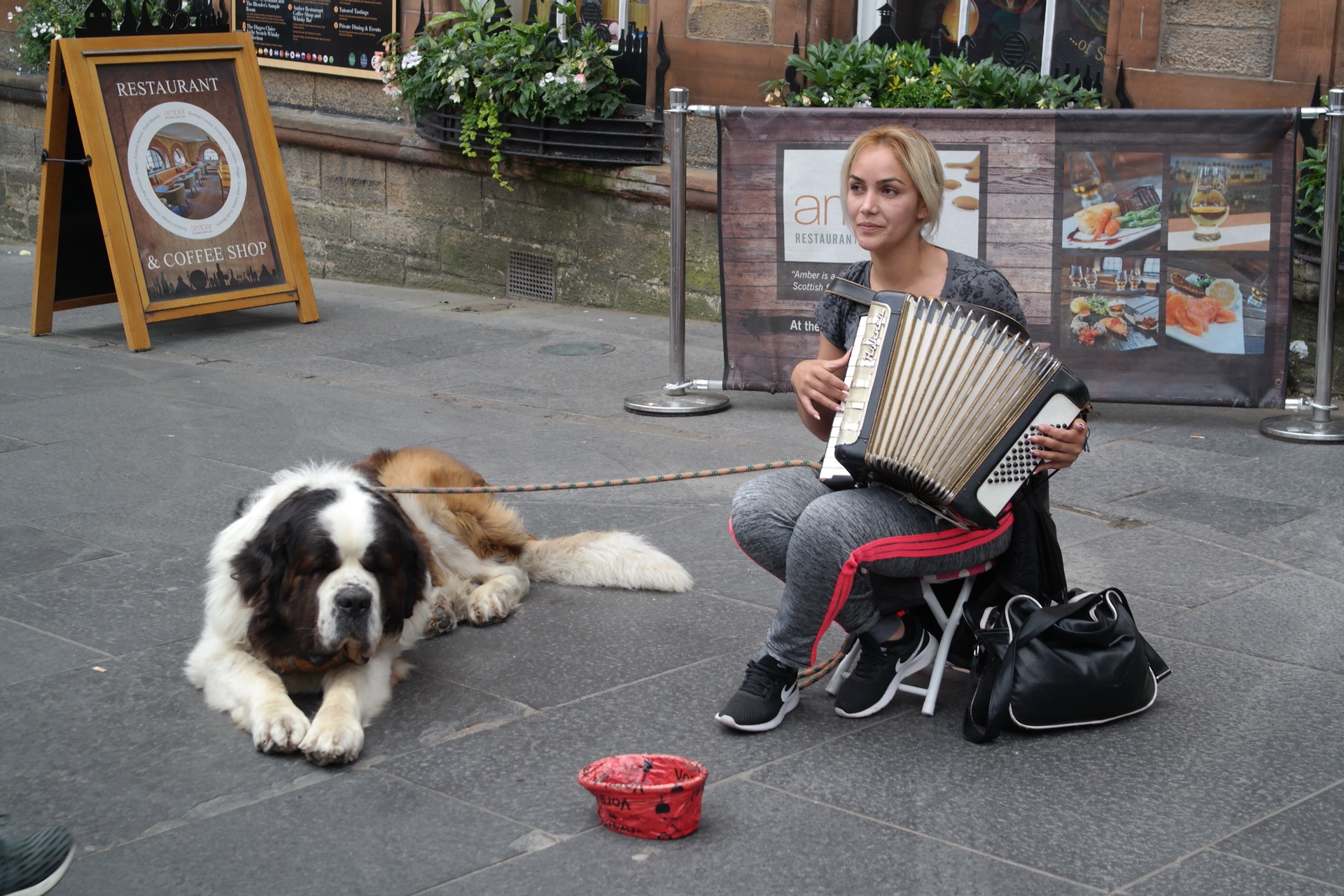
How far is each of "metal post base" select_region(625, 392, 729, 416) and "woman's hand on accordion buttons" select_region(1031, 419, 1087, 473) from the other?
13.2ft

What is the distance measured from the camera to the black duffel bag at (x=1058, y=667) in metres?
3.56

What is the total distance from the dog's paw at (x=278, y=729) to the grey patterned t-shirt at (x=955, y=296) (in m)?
1.82

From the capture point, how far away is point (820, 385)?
366 centimetres

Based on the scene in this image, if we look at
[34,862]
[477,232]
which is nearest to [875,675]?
[34,862]

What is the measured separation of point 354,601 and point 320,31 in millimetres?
9603

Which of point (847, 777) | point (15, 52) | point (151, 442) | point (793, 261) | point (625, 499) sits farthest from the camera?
point (15, 52)

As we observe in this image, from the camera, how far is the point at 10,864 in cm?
279

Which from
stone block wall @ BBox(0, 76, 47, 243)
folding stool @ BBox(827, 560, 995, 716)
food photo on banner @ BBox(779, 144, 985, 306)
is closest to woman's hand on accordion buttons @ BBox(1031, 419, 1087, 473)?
folding stool @ BBox(827, 560, 995, 716)

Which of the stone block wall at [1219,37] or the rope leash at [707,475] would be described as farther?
the stone block wall at [1219,37]

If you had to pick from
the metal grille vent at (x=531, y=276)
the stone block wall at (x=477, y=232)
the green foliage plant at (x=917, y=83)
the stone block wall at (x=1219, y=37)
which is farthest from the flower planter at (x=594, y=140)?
the stone block wall at (x=1219, y=37)

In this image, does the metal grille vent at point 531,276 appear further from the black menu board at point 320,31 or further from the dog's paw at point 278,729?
the dog's paw at point 278,729

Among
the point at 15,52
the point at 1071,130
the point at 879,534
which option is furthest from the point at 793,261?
the point at 15,52

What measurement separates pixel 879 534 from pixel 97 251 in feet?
24.5

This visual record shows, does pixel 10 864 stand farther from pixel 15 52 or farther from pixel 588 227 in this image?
pixel 15 52
